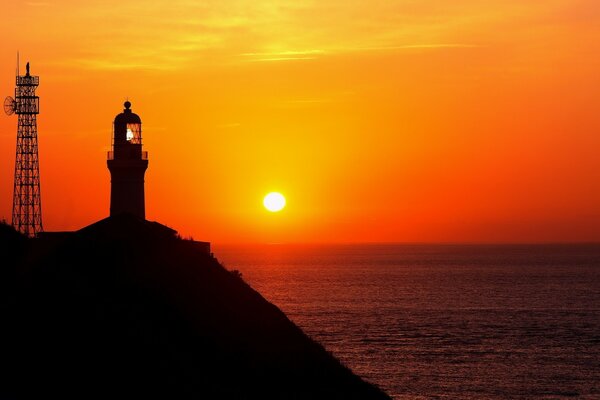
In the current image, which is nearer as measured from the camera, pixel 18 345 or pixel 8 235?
pixel 18 345

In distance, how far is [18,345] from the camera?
3597 cm

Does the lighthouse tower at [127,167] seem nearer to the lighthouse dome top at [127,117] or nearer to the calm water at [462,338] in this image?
the lighthouse dome top at [127,117]

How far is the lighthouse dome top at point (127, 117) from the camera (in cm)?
6412

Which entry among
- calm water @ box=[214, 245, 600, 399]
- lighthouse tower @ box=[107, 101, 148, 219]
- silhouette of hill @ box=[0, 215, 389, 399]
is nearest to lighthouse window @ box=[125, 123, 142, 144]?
lighthouse tower @ box=[107, 101, 148, 219]

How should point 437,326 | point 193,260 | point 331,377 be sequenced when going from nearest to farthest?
point 331,377
point 193,260
point 437,326

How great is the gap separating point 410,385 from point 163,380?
41064 millimetres

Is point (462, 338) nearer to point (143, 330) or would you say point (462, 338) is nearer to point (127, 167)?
point (127, 167)

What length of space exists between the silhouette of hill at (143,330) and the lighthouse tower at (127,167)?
12080 mm

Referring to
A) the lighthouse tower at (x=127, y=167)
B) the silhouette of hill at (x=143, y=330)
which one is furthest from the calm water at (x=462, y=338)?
the silhouette of hill at (x=143, y=330)

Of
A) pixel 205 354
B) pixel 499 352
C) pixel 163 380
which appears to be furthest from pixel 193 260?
pixel 499 352

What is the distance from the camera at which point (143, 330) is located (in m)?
38.7

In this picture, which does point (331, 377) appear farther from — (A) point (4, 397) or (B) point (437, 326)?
(B) point (437, 326)

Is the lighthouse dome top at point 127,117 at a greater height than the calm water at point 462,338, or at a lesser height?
greater

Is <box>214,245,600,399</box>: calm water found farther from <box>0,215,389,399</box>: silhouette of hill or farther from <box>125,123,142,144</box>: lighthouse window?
<box>0,215,389,399</box>: silhouette of hill
